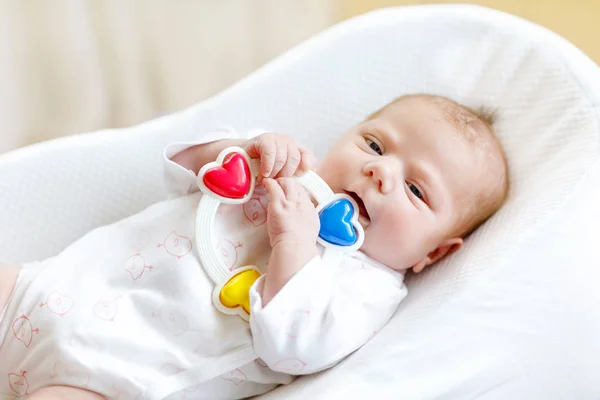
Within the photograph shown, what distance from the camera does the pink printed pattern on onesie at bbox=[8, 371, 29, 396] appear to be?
2.99 feet

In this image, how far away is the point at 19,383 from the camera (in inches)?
36.2

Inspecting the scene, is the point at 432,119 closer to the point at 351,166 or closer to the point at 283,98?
the point at 351,166

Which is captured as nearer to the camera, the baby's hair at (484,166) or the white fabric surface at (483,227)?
the white fabric surface at (483,227)

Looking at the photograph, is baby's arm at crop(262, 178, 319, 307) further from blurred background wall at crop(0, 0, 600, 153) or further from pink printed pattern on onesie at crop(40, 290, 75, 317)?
blurred background wall at crop(0, 0, 600, 153)

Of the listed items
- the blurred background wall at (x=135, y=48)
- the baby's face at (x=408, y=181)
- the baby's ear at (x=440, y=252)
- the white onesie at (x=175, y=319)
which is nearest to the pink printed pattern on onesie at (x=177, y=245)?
the white onesie at (x=175, y=319)

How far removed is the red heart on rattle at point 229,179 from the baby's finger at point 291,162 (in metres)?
0.05

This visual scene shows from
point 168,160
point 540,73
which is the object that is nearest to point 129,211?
point 168,160

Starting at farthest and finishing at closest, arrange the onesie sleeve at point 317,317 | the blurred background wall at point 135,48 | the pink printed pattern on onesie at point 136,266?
1. the blurred background wall at point 135,48
2. the pink printed pattern on onesie at point 136,266
3. the onesie sleeve at point 317,317

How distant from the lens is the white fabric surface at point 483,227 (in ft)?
2.82

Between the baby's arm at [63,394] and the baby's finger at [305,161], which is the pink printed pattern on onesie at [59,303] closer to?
the baby's arm at [63,394]

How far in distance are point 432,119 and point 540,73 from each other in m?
0.26

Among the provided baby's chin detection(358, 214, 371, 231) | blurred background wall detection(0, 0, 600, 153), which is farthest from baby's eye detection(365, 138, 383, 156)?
blurred background wall detection(0, 0, 600, 153)

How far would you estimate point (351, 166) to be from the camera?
97 cm

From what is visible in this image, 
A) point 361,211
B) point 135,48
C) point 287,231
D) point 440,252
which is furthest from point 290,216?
point 135,48
